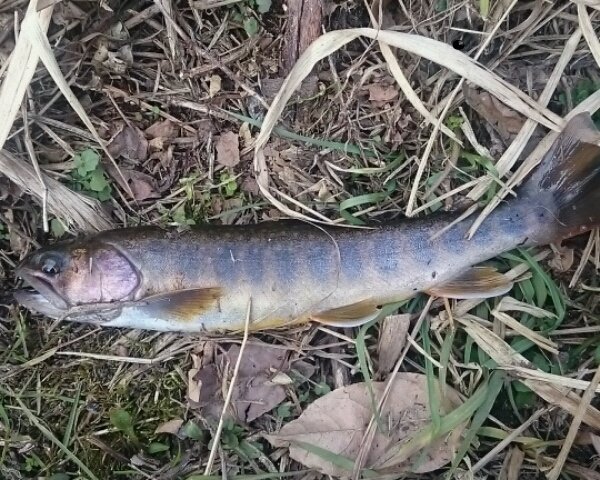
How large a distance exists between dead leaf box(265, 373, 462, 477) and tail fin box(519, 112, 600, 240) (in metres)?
0.90

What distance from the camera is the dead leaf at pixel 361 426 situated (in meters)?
2.59

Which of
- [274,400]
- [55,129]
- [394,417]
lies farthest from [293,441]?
[55,129]

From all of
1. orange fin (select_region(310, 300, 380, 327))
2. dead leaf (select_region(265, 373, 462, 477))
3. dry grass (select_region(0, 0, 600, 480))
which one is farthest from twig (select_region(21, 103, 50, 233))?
dead leaf (select_region(265, 373, 462, 477))

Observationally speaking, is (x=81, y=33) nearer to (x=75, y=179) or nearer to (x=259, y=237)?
(x=75, y=179)

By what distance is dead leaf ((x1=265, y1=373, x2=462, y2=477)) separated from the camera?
2.59 m

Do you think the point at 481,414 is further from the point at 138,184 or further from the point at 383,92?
the point at 138,184

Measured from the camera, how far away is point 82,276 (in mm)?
2684

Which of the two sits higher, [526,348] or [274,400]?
[526,348]

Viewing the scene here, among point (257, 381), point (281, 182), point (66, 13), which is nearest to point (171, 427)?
point (257, 381)

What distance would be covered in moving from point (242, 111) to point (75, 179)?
2.76 ft

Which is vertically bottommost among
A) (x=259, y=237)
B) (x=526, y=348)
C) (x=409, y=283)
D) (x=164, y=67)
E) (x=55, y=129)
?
(x=526, y=348)

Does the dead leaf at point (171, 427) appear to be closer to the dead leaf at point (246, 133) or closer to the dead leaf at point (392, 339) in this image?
the dead leaf at point (392, 339)

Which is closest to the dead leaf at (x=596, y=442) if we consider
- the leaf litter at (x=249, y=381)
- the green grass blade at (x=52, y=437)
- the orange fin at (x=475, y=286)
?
the orange fin at (x=475, y=286)

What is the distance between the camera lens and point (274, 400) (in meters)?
2.70
